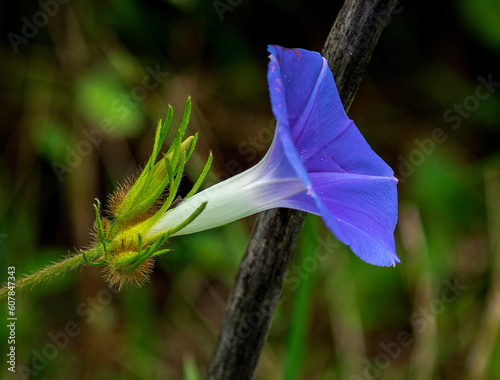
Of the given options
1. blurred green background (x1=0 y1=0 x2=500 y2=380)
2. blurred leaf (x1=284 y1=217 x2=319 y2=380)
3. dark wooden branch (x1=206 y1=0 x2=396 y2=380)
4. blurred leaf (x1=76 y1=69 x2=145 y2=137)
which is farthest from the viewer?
blurred green background (x1=0 y1=0 x2=500 y2=380)

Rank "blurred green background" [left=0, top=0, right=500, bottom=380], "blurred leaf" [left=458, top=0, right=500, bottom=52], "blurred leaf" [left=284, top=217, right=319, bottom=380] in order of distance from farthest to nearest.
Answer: "blurred leaf" [left=458, top=0, right=500, bottom=52], "blurred green background" [left=0, top=0, right=500, bottom=380], "blurred leaf" [left=284, top=217, right=319, bottom=380]

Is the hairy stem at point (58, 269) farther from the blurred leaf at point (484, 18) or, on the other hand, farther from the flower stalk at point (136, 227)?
the blurred leaf at point (484, 18)

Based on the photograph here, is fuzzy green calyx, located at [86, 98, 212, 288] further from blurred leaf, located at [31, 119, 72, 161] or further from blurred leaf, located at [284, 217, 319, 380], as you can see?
blurred leaf, located at [31, 119, 72, 161]

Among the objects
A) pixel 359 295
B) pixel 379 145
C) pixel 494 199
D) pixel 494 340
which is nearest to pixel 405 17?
pixel 379 145

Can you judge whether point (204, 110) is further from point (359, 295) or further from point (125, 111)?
point (359, 295)

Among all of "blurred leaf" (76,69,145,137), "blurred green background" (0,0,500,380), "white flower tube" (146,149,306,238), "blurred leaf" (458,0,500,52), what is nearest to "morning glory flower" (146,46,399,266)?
"white flower tube" (146,149,306,238)
